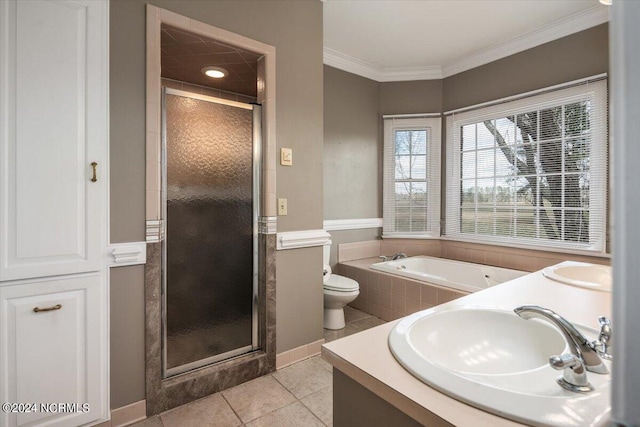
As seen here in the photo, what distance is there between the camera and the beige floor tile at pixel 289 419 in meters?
1.76

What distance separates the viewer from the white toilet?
2.90 m

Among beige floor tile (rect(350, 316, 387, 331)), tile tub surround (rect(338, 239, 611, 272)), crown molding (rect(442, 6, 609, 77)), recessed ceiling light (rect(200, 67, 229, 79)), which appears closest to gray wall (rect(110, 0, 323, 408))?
recessed ceiling light (rect(200, 67, 229, 79))

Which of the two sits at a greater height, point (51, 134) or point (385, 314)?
point (51, 134)

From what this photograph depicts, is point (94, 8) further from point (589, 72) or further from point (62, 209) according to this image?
point (589, 72)

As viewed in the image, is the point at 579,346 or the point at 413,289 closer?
the point at 579,346

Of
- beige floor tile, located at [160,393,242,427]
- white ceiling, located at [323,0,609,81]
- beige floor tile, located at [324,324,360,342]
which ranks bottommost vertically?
beige floor tile, located at [160,393,242,427]

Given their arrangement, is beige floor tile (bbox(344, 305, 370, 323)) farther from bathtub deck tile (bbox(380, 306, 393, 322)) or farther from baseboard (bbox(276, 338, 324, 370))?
baseboard (bbox(276, 338, 324, 370))

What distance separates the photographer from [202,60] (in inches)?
92.7

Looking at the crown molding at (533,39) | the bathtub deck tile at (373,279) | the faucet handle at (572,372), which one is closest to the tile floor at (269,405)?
the bathtub deck tile at (373,279)

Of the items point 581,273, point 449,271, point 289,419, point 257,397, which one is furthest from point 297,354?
point 449,271

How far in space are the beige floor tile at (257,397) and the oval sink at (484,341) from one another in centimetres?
121

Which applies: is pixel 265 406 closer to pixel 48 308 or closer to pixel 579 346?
pixel 48 308

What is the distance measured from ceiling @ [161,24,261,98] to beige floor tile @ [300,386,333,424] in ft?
7.37

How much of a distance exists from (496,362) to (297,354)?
160cm
